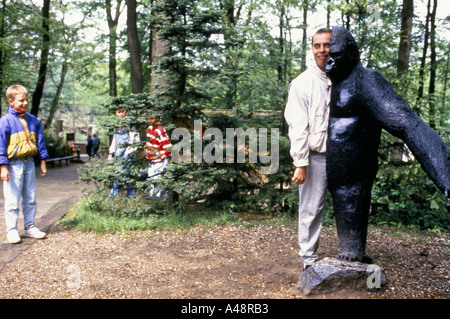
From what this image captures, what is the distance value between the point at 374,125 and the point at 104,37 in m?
16.9

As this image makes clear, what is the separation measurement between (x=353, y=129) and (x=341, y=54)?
659 mm

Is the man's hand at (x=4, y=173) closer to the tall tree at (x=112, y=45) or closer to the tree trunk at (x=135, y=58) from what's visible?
the tree trunk at (x=135, y=58)

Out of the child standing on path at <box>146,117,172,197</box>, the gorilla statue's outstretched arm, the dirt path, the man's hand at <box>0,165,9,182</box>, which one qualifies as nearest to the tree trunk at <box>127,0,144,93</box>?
the child standing on path at <box>146,117,172,197</box>

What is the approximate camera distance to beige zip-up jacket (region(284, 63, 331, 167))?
3.38 m

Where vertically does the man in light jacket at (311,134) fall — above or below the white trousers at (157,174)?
above

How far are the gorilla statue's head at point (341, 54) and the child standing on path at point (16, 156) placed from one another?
411 cm

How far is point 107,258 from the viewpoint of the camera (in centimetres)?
433

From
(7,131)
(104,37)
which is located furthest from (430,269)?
(104,37)

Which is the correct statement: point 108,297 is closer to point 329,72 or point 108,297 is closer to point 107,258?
point 107,258

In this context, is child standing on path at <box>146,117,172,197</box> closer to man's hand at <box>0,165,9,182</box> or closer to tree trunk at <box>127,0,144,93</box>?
man's hand at <box>0,165,9,182</box>

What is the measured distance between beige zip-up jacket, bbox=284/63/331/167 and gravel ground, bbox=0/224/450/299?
131 cm

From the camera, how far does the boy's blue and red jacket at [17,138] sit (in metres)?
A: 4.75

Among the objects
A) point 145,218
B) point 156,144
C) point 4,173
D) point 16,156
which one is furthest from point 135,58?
point 4,173

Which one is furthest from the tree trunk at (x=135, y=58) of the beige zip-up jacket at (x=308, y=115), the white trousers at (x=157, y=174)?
the beige zip-up jacket at (x=308, y=115)
